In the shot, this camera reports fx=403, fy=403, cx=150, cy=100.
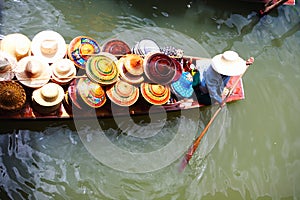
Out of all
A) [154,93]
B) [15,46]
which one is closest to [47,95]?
[15,46]

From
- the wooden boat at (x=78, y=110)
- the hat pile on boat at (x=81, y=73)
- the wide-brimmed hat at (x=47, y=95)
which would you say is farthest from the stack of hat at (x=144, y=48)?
the wide-brimmed hat at (x=47, y=95)

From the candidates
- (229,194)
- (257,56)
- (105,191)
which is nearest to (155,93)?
(105,191)

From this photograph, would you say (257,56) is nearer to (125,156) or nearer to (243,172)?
(243,172)

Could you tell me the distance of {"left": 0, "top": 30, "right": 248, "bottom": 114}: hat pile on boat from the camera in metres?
5.03

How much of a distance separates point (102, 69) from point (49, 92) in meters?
0.76

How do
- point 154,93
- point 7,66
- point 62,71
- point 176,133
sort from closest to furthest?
point 7,66, point 62,71, point 154,93, point 176,133

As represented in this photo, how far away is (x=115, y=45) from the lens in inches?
224

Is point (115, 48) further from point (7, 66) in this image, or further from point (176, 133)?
point (176, 133)

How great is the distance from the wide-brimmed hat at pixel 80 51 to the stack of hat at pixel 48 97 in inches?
17.3

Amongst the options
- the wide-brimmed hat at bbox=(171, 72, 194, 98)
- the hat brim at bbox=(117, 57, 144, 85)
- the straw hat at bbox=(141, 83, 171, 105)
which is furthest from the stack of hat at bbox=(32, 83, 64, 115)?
the wide-brimmed hat at bbox=(171, 72, 194, 98)

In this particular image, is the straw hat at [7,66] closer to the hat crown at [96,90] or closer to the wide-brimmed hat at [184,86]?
the hat crown at [96,90]

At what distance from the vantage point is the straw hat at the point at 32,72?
4992mm

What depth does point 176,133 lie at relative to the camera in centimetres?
619

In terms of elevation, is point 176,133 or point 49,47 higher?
point 49,47
